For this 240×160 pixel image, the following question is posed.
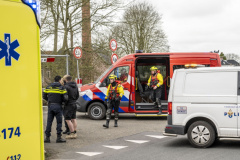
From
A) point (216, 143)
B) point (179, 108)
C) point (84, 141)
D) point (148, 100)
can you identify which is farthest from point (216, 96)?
point (148, 100)

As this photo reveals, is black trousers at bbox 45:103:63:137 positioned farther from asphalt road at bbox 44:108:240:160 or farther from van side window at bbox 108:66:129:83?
van side window at bbox 108:66:129:83

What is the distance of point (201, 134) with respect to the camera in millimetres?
8445

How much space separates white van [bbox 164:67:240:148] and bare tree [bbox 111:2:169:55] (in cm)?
3113

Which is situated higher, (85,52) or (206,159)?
(85,52)

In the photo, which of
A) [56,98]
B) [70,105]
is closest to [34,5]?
[56,98]

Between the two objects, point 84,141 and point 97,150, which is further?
point 84,141

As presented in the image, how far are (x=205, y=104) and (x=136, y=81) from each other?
630 centimetres

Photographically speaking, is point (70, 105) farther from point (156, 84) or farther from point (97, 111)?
point (156, 84)

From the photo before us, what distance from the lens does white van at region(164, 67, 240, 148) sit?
824 centimetres

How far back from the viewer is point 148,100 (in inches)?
587

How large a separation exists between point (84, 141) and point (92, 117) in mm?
4583

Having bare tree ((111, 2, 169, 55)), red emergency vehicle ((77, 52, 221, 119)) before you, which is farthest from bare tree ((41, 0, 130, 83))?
bare tree ((111, 2, 169, 55))

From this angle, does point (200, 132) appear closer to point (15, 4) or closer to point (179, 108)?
point (179, 108)

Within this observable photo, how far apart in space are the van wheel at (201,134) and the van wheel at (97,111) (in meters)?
6.36
